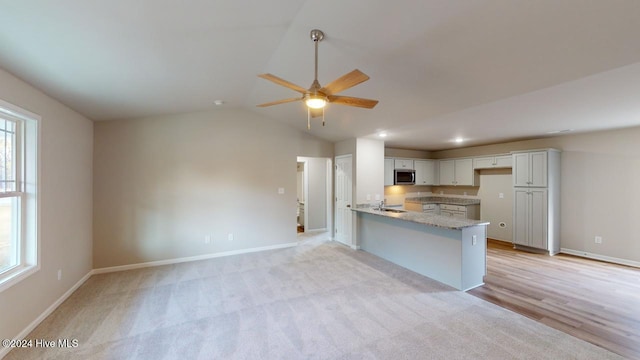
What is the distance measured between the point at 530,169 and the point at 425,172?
2537 mm

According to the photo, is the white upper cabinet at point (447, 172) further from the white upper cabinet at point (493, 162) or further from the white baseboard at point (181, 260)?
the white baseboard at point (181, 260)

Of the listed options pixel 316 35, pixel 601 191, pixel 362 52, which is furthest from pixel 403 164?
pixel 316 35

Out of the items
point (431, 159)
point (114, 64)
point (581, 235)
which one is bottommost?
point (581, 235)

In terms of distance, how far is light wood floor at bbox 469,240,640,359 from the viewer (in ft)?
8.11

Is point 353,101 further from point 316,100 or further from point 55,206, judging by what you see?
point 55,206

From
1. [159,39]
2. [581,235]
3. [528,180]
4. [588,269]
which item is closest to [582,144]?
[528,180]

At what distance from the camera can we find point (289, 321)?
2.69 meters

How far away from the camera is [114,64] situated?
8.13 ft

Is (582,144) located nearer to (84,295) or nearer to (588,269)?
(588,269)

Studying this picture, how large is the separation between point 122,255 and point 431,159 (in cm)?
784

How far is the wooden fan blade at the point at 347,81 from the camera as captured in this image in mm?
1809

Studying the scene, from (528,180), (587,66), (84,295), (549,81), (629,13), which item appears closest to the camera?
(629,13)

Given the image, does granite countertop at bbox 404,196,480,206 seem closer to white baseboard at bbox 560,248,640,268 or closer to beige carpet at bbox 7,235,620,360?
white baseboard at bbox 560,248,640,268

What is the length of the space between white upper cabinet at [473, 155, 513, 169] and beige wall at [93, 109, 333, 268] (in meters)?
4.49
